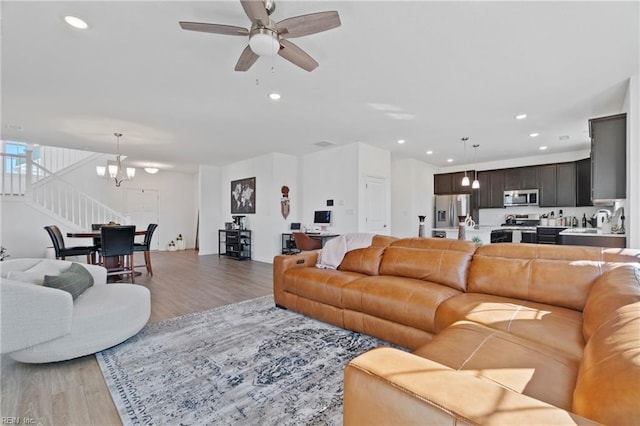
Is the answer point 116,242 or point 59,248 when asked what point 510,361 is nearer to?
point 116,242

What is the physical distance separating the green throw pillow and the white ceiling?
6.55 ft

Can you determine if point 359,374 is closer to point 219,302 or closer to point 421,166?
point 219,302

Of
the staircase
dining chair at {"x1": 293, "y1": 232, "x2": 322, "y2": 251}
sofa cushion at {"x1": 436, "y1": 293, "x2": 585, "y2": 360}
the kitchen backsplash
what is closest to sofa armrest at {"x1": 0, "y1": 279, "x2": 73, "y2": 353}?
sofa cushion at {"x1": 436, "y1": 293, "x2": 585, "y2": 360}

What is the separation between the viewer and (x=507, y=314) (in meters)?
1.89

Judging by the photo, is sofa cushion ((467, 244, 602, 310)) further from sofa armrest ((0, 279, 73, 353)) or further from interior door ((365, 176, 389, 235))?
interior door ((365, 176, 389, 235))

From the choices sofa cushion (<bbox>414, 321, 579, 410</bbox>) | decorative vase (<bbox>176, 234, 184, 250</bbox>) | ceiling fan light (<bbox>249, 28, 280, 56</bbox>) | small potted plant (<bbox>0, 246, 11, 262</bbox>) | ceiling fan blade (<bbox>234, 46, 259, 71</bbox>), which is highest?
ceiling fan blade (<bbox>234, 46, 259, 71</bbox>)

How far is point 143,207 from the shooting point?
9273 mm

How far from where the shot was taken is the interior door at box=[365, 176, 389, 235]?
6281 millimetres

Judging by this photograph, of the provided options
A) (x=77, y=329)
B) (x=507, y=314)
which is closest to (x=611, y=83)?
(x=507, y=314)

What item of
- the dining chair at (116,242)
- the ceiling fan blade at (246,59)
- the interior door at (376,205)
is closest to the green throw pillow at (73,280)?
the dining chair at (116,242)

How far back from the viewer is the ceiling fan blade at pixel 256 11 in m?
1.79

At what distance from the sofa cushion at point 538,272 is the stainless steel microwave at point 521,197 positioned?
568 centimetres

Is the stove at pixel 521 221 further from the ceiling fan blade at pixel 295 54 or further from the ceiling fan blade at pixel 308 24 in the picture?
the ceiling fan blade at pixel 308 24

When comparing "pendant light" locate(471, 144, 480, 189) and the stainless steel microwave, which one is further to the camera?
the stainless steel microwave
